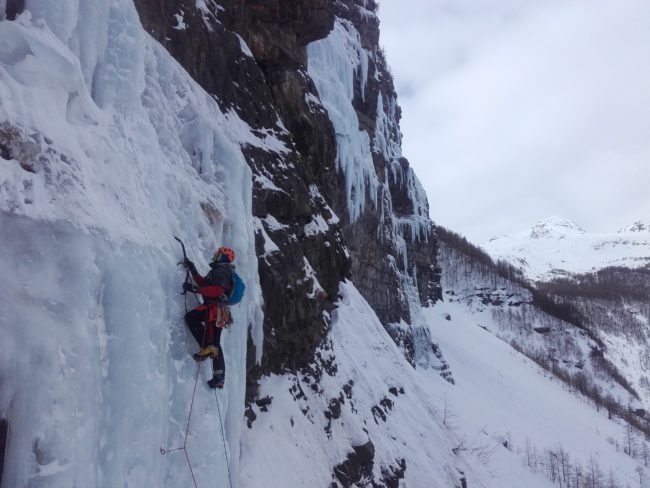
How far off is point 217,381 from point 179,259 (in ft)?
3.98

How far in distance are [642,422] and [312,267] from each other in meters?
63.1

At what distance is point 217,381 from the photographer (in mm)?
4867

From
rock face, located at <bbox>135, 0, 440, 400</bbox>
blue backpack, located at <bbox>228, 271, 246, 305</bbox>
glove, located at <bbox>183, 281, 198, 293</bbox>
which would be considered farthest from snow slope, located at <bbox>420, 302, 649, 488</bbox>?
glove, located at <bbox>183, 281, 198, 293</bbox>

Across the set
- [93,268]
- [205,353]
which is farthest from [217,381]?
[93,268]

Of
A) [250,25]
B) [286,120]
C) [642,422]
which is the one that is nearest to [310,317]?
[286,120]

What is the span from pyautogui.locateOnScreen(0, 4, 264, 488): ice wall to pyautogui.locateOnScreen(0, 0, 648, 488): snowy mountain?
1 cm

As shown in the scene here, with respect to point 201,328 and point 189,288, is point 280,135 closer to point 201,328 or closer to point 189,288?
point 189,288

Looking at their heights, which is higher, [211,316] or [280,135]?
[280,135]

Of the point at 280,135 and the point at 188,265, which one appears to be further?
the point at 280,135

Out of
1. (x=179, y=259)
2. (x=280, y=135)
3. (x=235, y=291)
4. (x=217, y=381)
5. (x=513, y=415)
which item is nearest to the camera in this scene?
(x=179, y=259)

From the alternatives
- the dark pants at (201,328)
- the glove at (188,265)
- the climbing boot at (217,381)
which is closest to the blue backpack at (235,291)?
the dark pants at (201,328)

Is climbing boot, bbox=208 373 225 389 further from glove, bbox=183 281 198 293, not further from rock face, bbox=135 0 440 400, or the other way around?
rock face, bbox=135 0 440 400

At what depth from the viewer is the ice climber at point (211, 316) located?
15.3ft

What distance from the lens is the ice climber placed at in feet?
15.3
